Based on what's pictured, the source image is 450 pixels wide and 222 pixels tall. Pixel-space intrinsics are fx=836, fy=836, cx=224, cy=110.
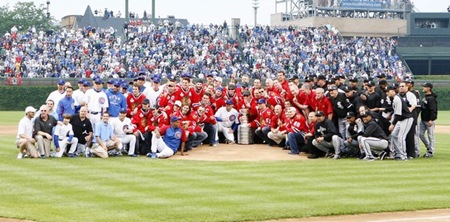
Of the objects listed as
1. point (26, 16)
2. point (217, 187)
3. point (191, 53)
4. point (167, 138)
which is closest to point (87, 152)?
point (167, 138)

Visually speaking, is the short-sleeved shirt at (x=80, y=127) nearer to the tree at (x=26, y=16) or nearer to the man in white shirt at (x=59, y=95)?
the man in white shirt at (x=59, y=95)

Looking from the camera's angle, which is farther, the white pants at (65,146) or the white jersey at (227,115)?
the white jersey at (227,115)

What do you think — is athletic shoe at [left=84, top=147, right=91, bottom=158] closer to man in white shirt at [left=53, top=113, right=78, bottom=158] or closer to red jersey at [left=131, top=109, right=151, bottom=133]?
man in white shirt at [left=53, top=113, right=78, bottom=158]

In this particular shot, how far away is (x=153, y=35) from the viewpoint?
51.0 metres

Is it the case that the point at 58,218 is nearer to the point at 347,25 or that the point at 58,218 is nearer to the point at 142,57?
the point at 142,57

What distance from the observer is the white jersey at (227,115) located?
827 inches

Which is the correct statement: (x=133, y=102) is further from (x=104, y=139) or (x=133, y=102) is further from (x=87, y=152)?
(x=87, y=152)

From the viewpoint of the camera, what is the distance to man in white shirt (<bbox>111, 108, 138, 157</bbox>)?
1909cm

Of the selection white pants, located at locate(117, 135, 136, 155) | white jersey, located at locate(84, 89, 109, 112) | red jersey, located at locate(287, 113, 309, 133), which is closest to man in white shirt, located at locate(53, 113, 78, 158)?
white pants, located at locate(117, 135, 136, 155)

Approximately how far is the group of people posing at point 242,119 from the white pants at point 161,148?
0.02 meters

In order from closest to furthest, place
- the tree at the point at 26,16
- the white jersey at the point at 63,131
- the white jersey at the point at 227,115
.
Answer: the white jersey at the point at 63,131
the white jersey at the point at 227,115
the tree at the point at 26,16

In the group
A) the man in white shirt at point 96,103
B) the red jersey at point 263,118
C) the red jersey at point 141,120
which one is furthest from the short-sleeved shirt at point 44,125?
the red jersey at point 263,118

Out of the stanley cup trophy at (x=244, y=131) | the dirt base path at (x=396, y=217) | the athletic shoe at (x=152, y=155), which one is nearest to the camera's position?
the dirt base path at (x=396, y=217)

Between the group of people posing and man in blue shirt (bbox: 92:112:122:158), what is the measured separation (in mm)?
22
